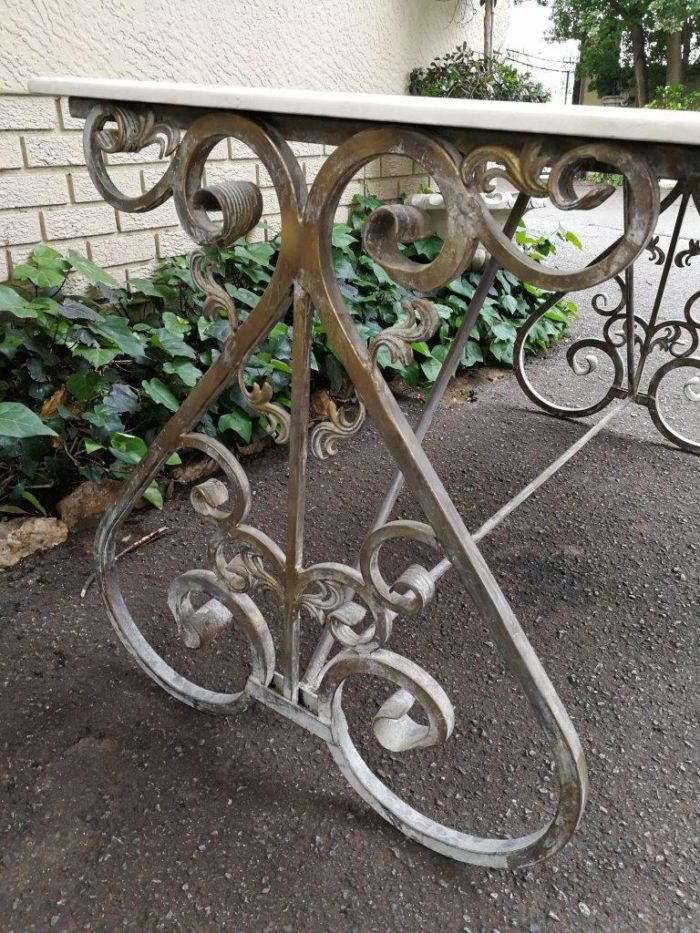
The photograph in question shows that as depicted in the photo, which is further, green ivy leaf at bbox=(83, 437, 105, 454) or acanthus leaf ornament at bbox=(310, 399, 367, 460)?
green ivy leaf at bbox=(83, 437, 105, 454)

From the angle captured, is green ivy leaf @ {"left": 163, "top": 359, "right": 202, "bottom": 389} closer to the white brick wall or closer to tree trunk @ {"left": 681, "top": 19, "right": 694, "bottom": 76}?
the white brick wall

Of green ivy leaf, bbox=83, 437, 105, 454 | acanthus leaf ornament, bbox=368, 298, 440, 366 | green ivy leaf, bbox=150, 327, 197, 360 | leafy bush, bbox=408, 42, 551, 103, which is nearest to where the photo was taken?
acanthus leaf ornament, bbox=368, 298, 440, 366

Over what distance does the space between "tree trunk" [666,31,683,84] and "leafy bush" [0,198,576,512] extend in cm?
1643

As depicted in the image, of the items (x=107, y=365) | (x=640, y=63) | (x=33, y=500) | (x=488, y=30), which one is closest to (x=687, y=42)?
(x=640, y=63)

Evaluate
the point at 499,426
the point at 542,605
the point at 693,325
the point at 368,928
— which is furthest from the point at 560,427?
the point at 368,928

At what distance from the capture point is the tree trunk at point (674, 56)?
15.4 meters

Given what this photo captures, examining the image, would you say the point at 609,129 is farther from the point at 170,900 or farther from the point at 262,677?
the point at 170,900

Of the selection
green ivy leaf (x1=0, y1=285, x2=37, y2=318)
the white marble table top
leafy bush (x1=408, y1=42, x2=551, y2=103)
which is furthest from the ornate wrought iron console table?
leafy bush (x1=408, y1=42, x2=551, y2=103)

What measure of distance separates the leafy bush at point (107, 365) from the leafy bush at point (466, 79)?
1.55m

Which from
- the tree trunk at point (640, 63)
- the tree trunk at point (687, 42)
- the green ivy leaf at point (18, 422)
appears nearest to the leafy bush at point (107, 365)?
the green ivy leaf at point (18, 422)

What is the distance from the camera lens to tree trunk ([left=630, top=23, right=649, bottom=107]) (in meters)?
16.2

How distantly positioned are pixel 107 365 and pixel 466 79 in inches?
102

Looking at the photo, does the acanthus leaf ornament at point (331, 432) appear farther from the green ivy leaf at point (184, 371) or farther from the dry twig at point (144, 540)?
the green ivy leaf at point (184, 371)

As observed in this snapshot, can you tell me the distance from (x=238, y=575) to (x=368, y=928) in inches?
22.6
